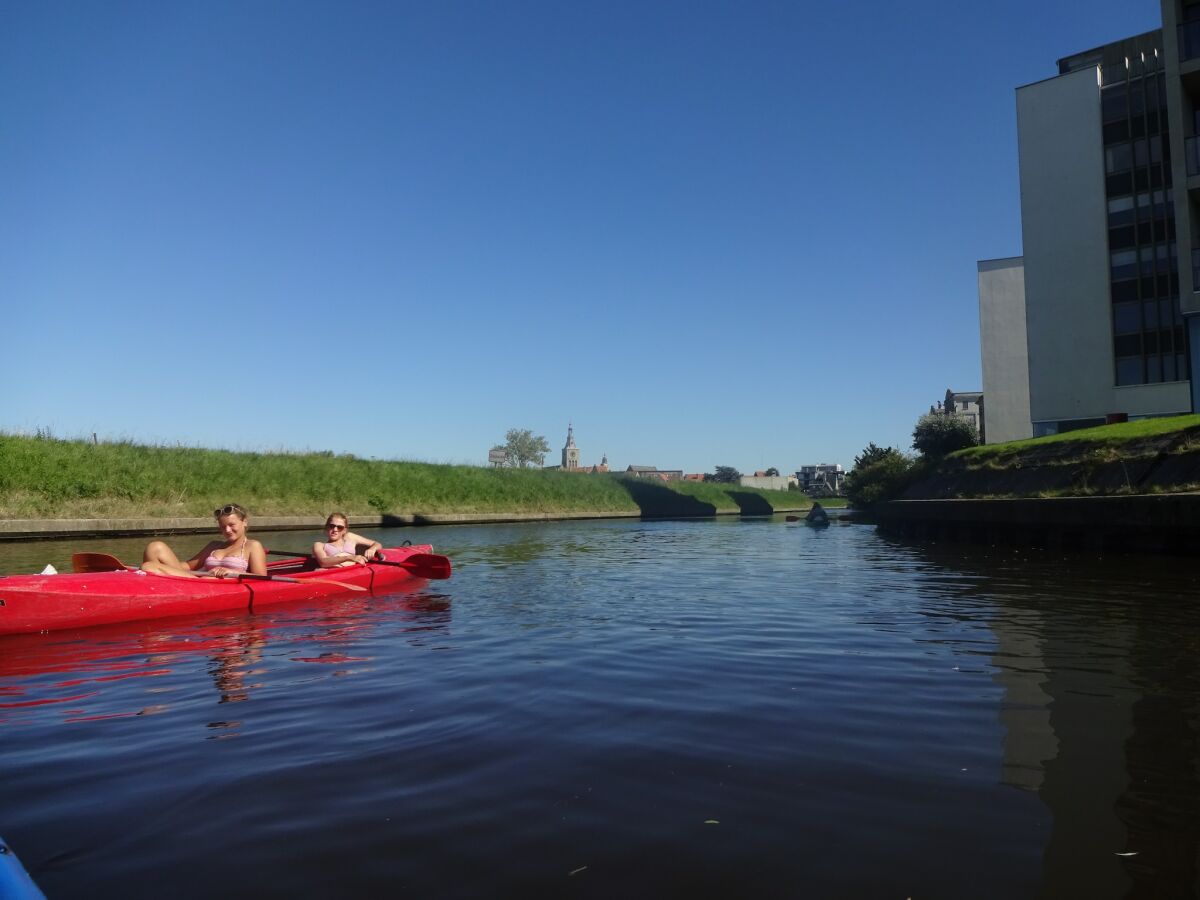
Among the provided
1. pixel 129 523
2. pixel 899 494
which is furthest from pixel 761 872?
pixel 899 494

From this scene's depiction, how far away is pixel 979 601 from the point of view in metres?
9.58

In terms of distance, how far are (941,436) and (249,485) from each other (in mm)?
26366

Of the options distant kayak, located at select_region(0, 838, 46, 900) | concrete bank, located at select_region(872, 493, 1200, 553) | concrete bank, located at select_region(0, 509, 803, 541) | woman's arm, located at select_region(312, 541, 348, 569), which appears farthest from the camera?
concrete bank, located at select_region(0, 509, 803, 541)

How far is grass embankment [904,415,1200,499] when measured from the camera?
14.3 metres

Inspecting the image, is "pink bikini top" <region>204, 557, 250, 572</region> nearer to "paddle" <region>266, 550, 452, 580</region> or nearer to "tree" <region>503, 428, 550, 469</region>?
"paddle" <region>266, 550, 452, 580</region>

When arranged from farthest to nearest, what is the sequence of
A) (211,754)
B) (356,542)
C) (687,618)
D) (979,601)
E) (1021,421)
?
(1021,421) < (356,542) < (979,601) < (687,618) < (211,754)

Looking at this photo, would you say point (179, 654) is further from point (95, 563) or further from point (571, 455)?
point (571, 455)

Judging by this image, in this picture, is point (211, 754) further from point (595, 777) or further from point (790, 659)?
point (790, 659)

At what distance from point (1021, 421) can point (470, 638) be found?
137 feet

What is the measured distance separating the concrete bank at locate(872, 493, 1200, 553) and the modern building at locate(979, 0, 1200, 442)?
14.4m

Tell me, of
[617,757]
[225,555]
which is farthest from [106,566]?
[617,757]

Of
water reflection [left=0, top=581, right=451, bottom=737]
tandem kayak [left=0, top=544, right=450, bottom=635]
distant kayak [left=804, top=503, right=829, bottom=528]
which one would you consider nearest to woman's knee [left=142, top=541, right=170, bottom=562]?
tandem kayak [left=0, top=544, right=450, bottom=635]

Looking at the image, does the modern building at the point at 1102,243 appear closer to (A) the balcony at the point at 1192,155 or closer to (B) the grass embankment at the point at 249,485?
(A) the balcony at the point at 1192,155

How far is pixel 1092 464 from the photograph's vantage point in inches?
661
